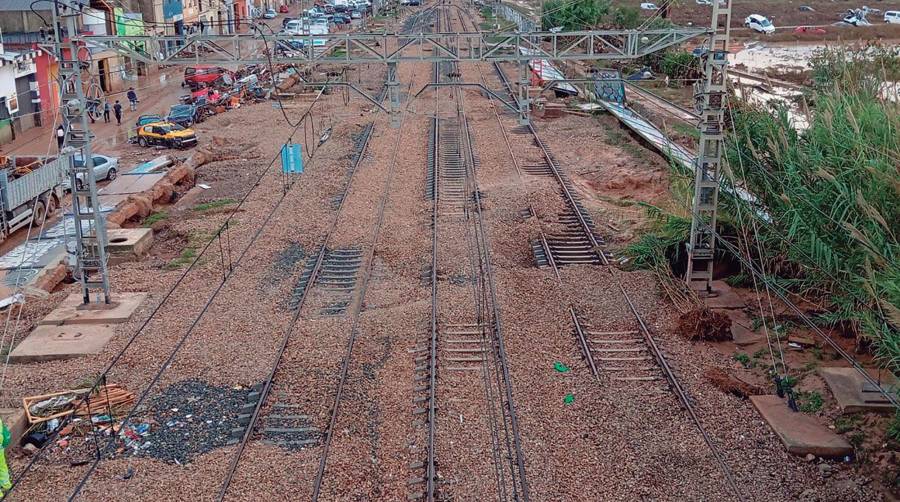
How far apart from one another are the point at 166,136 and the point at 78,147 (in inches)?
709

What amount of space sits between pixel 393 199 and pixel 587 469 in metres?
14.6

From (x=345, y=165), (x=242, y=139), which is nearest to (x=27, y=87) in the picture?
(x=242, y=139)

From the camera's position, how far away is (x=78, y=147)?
51.5 ft

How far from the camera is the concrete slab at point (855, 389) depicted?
12195mm

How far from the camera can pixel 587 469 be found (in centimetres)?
1094

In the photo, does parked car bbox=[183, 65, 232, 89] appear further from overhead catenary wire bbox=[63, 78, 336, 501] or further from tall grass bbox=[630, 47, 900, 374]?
tall grass bbox=[630, 47, 900, 374]

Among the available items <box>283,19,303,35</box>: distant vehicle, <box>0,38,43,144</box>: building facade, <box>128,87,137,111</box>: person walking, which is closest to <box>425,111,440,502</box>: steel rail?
<box>0,38,43,144</box>: building facade

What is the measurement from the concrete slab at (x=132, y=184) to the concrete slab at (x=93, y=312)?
936 cm

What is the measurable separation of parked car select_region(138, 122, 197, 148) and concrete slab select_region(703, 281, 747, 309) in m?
22.0

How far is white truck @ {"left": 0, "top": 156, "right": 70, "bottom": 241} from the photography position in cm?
2138

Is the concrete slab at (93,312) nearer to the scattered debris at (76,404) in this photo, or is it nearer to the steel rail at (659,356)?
the scattered debris at (76,404)

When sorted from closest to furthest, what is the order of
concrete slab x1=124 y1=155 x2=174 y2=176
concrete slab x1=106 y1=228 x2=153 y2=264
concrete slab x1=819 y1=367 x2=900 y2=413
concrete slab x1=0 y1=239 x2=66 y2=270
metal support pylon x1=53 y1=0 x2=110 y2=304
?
1. concrete slab x1=819 y1=367 x2=900 y2=413
2. metal support pylon x1=53 y1=0 x2=110 y2=304
3. concrete slab x1=0 y1=239 x2=66 y2=270
4. concrete slab x1=106 y1=228 x2=153 y2=264
5. concrete slab x1=124 y1=155 x2=174 y2=176

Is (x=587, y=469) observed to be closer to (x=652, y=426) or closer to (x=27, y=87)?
(x=652, y=426)

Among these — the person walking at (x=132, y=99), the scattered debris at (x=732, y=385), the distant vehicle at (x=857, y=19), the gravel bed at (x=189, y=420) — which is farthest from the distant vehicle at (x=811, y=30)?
the gravel bed at (x=189, y=420)
